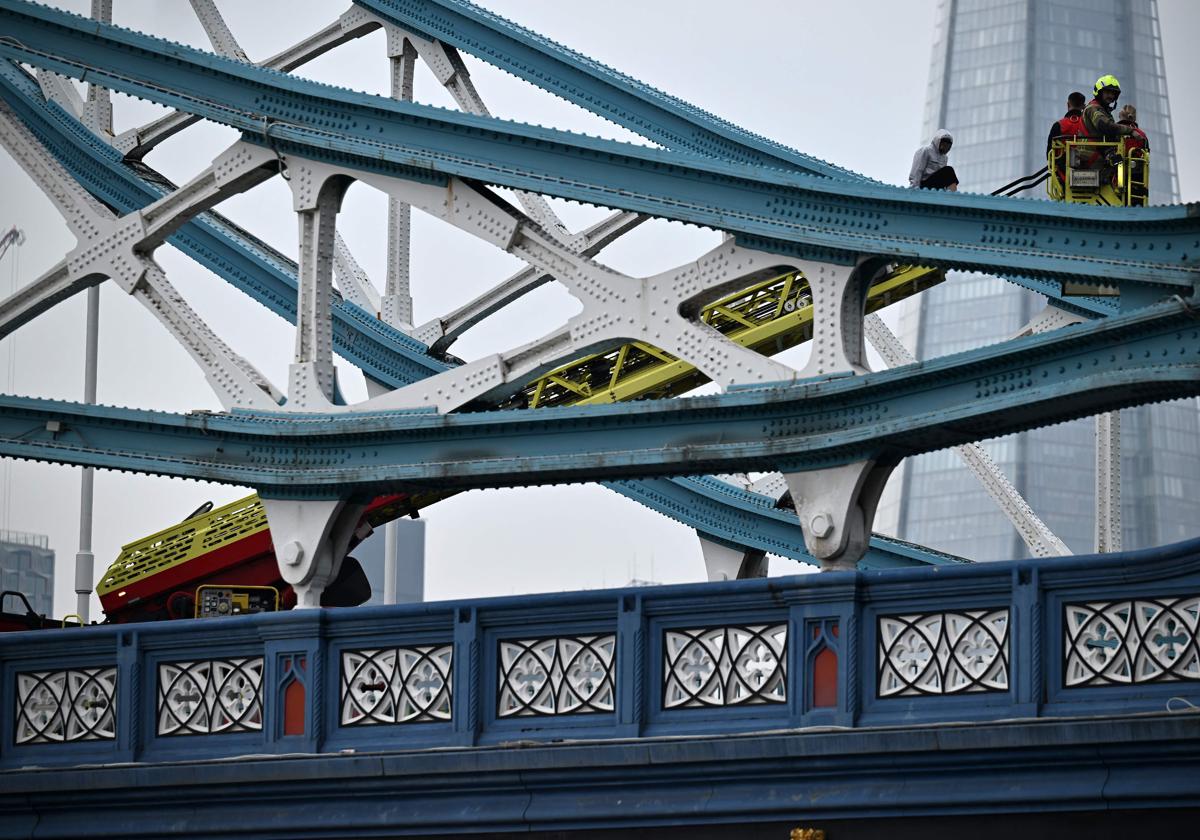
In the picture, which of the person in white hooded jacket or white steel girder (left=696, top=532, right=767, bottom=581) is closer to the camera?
the person in white hooded jacket

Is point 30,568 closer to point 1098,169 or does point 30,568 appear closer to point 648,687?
point 1098,169

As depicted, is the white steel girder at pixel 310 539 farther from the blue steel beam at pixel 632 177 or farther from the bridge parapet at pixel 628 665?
the blue steel beam at pixel 632 177

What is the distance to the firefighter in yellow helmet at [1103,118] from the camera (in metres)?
21.6

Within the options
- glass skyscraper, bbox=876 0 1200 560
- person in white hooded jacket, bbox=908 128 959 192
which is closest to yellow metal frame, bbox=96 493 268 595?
person in white hooded jacket, bbox=908 128 959 192

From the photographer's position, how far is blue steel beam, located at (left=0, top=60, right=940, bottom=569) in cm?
2562

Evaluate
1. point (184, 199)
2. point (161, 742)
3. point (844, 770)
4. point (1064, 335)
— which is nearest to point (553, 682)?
point (844, 770)

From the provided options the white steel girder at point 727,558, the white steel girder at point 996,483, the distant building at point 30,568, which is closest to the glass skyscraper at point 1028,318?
the distant building at point 30,568

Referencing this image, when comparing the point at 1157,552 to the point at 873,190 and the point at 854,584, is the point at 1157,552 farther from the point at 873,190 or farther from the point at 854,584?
the point at 873,190

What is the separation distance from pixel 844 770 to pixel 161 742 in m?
5.37

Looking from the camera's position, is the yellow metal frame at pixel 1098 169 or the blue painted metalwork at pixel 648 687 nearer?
the blue painted metalwork at pixel 648 687

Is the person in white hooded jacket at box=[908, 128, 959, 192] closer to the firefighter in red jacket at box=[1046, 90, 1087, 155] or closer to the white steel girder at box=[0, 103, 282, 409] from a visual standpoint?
the firefighter in red jacket at box=[1046, 90, 1087, 155]

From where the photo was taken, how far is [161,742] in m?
16.7

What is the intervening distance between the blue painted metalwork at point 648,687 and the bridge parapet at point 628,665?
0.05 feet

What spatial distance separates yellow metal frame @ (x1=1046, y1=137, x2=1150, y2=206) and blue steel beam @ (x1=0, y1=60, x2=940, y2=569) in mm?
6084
